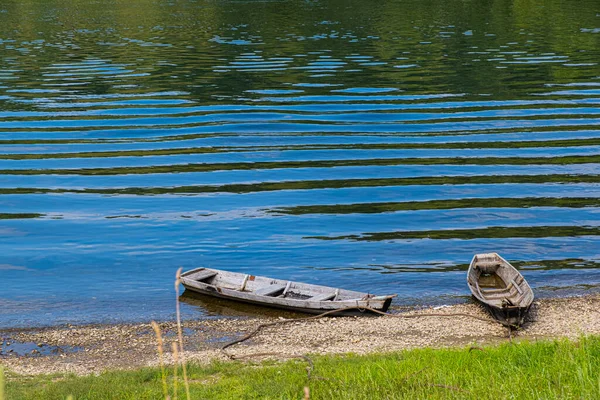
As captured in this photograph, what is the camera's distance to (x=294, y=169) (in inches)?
1544

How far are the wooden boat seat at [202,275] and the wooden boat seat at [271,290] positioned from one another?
194 centimetres

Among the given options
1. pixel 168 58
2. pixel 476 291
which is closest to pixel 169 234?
pixel 476 291

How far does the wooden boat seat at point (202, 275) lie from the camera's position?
25547mm

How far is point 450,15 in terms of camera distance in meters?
100

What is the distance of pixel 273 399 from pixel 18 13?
106 metres

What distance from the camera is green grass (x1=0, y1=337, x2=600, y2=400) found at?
12.6 meters

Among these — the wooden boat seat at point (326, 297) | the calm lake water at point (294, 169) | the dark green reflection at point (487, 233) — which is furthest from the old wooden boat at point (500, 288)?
the dark green reflection at point (487, 233)

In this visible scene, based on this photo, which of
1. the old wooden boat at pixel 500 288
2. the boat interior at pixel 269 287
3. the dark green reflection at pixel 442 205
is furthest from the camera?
the dark green reflection at pixel 442 205

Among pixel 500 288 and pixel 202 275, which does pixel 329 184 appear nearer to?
pixel 202 275

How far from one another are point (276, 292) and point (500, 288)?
6681mm

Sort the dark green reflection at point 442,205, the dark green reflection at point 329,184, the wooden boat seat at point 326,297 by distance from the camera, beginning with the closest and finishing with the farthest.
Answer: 1. the wooden boat seat at point 326,297
2. the dark green reflection at point 442,205
3. the dark green reflection at point 329,184

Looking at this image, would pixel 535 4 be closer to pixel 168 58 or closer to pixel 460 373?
pixel 168 58

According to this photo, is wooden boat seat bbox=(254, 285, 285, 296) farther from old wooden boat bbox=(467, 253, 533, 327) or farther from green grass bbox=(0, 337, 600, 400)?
green grass bbox=(0, 337, 600, 400)

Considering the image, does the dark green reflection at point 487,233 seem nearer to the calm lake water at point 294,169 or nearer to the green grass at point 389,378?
the calm lake water at point 294,169
